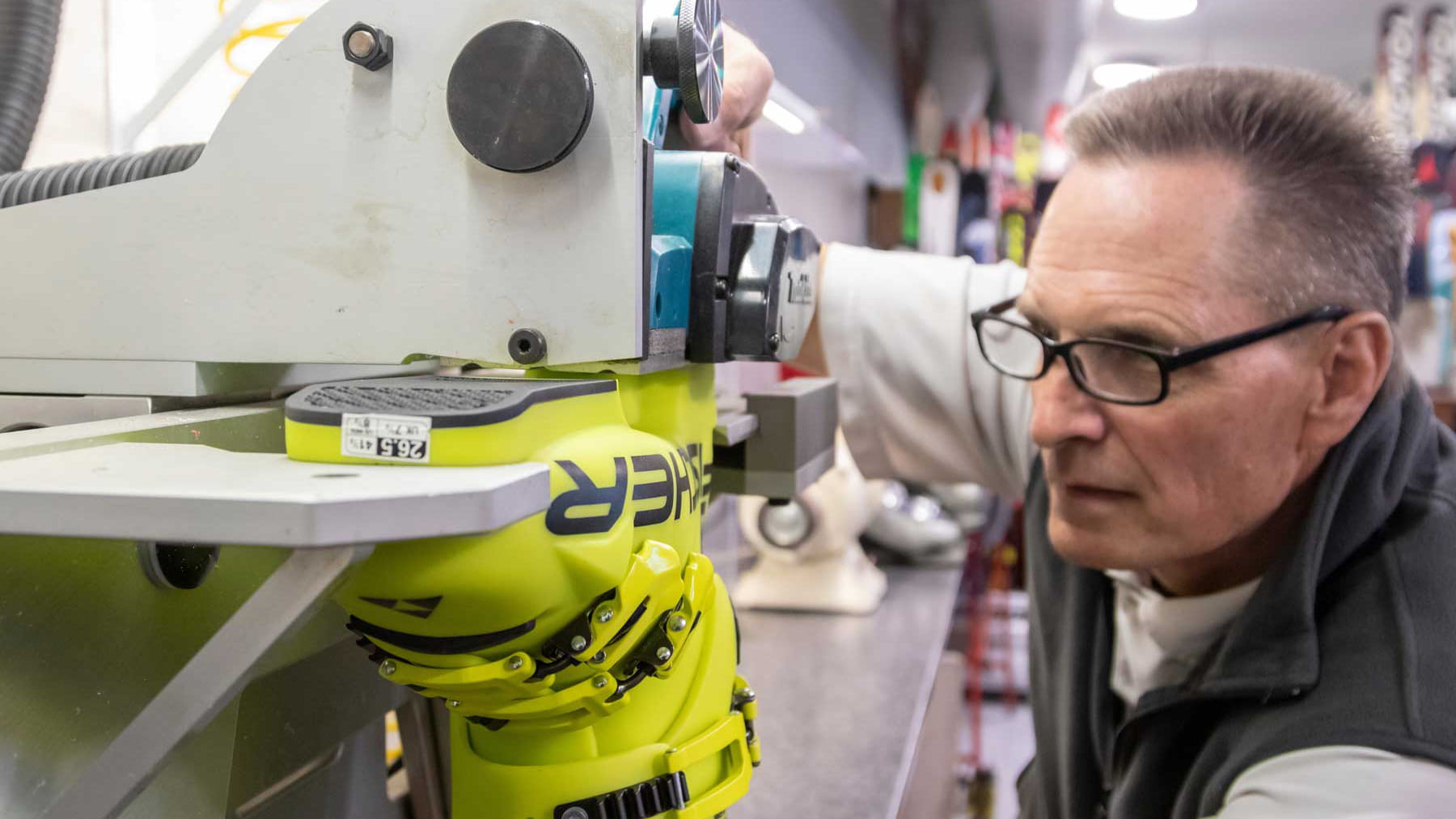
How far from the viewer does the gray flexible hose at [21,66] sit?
77 centimetres

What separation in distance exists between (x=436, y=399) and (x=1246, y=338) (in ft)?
2.61

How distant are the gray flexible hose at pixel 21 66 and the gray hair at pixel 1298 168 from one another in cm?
93

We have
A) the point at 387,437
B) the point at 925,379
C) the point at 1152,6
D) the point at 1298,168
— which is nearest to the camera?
the point at 387,437

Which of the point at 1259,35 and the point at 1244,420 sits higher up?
the point at 1259,35

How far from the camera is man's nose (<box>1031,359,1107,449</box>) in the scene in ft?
3.34

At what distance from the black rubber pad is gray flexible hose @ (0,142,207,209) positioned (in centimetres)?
19

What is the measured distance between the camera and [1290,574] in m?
0.97

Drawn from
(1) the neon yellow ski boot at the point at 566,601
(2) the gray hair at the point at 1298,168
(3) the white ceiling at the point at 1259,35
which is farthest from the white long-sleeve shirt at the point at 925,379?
(3) the white ceiling at the point at 1259,35

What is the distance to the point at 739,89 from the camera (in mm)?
882

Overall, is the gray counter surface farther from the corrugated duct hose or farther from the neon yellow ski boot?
the corrugated duct hose

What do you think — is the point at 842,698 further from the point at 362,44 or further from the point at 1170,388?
the point at 362,44

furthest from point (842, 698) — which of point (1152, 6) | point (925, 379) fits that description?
point (1152, 6)

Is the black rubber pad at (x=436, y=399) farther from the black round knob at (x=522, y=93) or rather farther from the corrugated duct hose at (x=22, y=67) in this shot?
the corrugated duct hose at (x=22, y=67)

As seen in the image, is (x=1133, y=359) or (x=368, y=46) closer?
(x=368, y=46)
